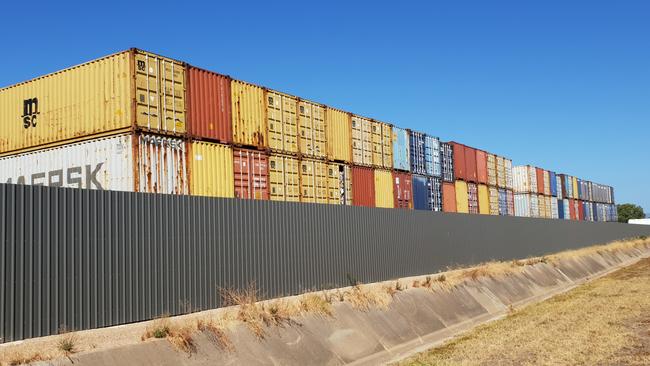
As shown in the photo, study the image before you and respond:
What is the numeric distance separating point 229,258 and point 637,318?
11480 mm

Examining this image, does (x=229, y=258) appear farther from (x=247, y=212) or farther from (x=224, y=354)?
(x=224, y=354)

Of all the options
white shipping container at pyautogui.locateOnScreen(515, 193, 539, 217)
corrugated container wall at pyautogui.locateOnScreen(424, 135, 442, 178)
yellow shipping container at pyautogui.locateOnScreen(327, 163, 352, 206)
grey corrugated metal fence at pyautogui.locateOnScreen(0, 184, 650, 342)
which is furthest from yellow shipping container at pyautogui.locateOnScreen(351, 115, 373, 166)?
white shipping container at pyautogui.locateOnScreen(515, 193, 539, 217)

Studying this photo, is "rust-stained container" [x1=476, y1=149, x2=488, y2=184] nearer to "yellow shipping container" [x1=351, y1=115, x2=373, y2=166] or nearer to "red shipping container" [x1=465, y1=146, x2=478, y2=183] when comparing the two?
"red shipping container" [x1=465, y1=146, x2=478, y2=183]

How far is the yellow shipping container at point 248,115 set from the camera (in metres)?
19.0

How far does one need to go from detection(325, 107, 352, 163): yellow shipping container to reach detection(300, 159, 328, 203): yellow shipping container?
1.09 meters

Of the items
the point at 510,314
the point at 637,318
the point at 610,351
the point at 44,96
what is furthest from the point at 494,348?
the point at 44,96

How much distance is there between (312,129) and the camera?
22.4 m

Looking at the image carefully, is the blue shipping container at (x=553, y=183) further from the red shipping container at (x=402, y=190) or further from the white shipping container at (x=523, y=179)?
the red shipping container at (x=402, y=190)

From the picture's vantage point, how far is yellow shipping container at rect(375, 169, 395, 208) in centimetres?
2598

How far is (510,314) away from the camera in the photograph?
64.9 ft

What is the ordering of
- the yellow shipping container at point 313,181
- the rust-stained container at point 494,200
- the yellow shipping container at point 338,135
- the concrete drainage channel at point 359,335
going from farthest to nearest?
the rust-stained container at point 494,200 < the yellow shipping container at point 338,135 < the yellow shipping container at point 313,181 < the concrete drainage channel at point 359,335

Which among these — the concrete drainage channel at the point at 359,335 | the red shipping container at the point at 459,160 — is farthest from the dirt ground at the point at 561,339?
the red shipping container at the point at 459,160

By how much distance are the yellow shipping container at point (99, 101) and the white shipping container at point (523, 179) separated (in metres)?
36.0

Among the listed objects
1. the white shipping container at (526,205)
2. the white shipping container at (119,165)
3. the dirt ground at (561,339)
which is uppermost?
the white shipping container at (119,165)
